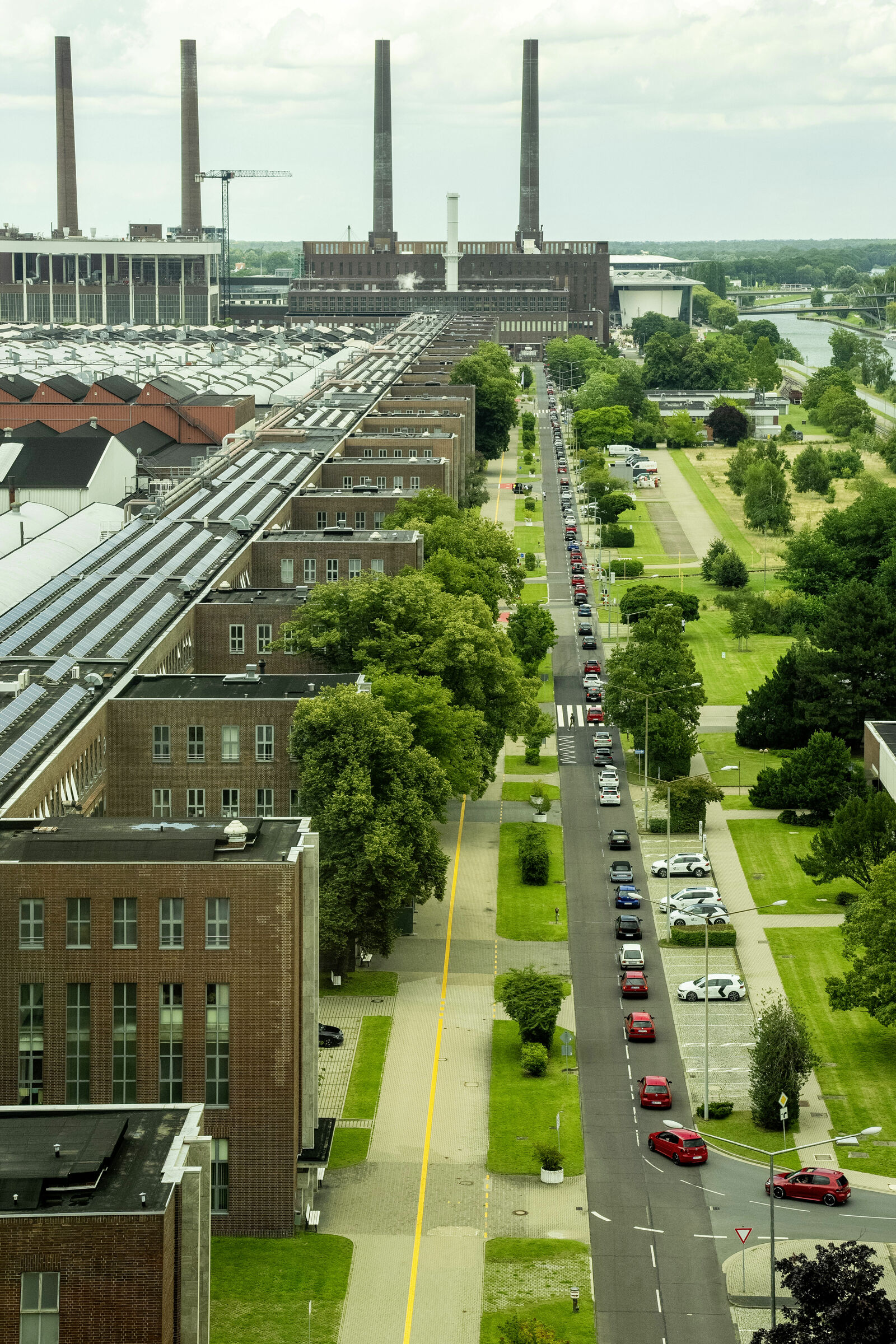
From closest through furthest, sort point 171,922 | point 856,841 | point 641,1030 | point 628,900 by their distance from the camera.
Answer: point 171,922
point 641,1030
point 856,841
point 628,900

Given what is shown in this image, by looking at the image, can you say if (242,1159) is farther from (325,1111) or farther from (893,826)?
(893,826)

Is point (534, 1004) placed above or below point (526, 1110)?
above

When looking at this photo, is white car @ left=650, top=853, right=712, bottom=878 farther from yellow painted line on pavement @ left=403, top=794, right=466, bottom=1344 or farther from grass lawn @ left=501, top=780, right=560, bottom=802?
grass lawn @ left=501, top=780, right=560, bottom=802

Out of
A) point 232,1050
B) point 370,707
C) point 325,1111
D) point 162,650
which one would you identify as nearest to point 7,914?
point 232,1050

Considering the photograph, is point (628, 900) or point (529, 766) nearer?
point (628, 900)

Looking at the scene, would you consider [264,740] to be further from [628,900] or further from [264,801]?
[628,900]

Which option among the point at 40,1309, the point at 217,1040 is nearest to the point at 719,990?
the point at 217,1040

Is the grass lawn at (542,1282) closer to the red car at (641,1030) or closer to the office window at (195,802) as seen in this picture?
the red car at (641,1030)
